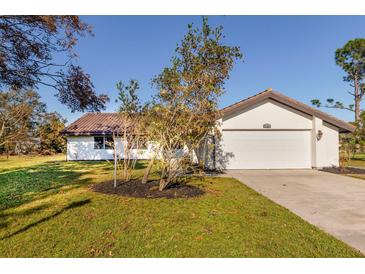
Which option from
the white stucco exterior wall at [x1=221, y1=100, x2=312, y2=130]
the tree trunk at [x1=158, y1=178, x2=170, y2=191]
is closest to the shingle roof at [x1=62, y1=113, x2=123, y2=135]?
the white stucco exterior wall at [x1=221, y1=100, x2=312, y2=130]

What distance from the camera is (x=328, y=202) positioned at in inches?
218

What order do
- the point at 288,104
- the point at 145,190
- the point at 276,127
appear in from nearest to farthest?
the point at 145,190
the point at 288,104
the point at 276,127

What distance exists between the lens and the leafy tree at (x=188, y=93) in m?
6.38

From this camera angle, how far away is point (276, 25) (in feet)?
30.0

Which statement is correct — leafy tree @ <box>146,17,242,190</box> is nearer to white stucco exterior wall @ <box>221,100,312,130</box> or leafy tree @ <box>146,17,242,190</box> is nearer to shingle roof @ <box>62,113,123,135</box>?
white stucco exterior wall @ <box>221,100,312,130</box>

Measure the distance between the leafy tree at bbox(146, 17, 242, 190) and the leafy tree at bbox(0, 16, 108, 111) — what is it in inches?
129

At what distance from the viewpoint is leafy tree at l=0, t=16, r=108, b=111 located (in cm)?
629

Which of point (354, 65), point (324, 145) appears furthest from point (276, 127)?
point (354, 65)

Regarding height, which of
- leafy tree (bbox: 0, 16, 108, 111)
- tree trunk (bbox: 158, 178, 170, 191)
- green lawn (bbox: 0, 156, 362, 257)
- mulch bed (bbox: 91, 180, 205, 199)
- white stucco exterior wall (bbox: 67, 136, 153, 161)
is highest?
leafy tree (bbox: 0, 16, 108, 111)

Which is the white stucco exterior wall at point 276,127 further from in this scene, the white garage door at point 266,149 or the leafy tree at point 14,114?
the leafy tree at point 14,114

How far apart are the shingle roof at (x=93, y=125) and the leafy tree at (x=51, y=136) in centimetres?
735

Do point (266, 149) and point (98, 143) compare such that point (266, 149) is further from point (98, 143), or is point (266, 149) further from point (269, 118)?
point (98, 143)

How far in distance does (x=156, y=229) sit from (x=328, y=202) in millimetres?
4763
